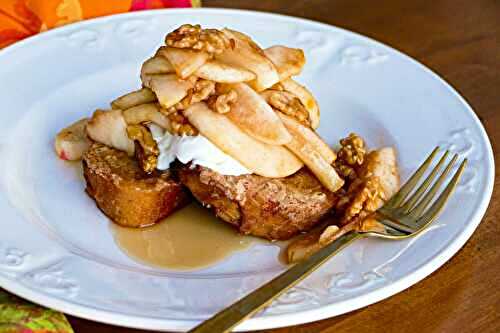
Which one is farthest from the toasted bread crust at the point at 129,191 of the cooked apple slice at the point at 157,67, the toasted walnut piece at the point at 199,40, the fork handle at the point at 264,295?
the fork handle at the point at 264,295

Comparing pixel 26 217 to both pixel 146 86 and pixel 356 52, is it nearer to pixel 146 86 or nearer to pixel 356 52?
pixel 146 86

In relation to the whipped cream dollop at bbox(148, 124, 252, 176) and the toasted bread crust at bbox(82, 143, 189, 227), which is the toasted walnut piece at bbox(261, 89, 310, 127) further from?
the toasted bread crust at bbox(82, 143, 189, 227)

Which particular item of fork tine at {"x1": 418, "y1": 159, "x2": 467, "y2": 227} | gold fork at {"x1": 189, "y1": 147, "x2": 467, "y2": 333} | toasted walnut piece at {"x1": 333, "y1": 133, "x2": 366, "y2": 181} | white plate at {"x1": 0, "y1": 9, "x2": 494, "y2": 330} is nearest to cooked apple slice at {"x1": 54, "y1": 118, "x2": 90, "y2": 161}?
white plate at {"x1": 0, "y1": 9, "x2": 494, "y2": 330}

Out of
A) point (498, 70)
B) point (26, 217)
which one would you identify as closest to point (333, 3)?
point (498, 70)

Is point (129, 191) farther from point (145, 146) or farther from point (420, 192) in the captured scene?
point (420, 192)

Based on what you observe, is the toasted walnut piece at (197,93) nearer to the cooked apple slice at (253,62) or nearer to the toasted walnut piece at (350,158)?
the cooked apple slice at (253,62)

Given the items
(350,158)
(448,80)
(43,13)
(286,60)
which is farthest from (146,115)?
(448,80)

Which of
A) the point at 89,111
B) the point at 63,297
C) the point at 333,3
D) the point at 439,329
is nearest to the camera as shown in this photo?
the point at 63,297
